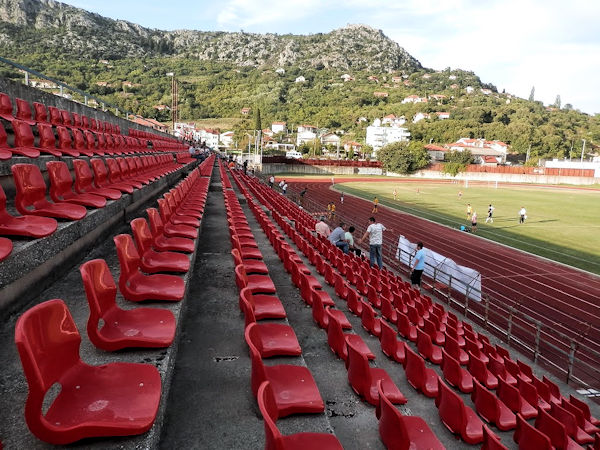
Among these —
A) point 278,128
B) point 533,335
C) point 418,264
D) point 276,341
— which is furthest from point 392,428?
point 278,128

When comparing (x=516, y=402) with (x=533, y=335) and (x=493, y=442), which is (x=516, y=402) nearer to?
(x=493, y=442)

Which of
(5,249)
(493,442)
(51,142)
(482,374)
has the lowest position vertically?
(482,374)

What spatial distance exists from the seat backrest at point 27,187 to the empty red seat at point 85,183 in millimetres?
1044

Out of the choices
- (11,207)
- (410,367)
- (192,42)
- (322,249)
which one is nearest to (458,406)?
(410,367)

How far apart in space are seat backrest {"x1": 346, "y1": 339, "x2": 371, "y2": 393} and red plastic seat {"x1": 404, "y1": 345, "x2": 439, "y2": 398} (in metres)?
1.24

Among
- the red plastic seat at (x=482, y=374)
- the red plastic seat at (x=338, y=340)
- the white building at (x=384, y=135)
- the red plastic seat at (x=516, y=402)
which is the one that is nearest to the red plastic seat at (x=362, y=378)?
the red plastic seat at (x=338, y=340)

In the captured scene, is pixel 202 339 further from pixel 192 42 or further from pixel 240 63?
pixel 192 42

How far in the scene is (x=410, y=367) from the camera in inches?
169

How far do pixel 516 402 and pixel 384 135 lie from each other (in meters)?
114

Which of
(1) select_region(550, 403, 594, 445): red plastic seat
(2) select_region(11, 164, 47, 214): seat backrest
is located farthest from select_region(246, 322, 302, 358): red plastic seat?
(1) select_region(550, 403, 594, 445): red plastic seat

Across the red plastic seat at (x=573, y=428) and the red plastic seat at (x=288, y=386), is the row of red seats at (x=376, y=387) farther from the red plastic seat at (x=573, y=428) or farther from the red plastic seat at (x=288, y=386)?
the red plastic seat at (x=573, y=428)

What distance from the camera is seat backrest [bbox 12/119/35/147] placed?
496cm

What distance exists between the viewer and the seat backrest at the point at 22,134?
4961 mm

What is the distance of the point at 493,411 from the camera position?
158 inches
